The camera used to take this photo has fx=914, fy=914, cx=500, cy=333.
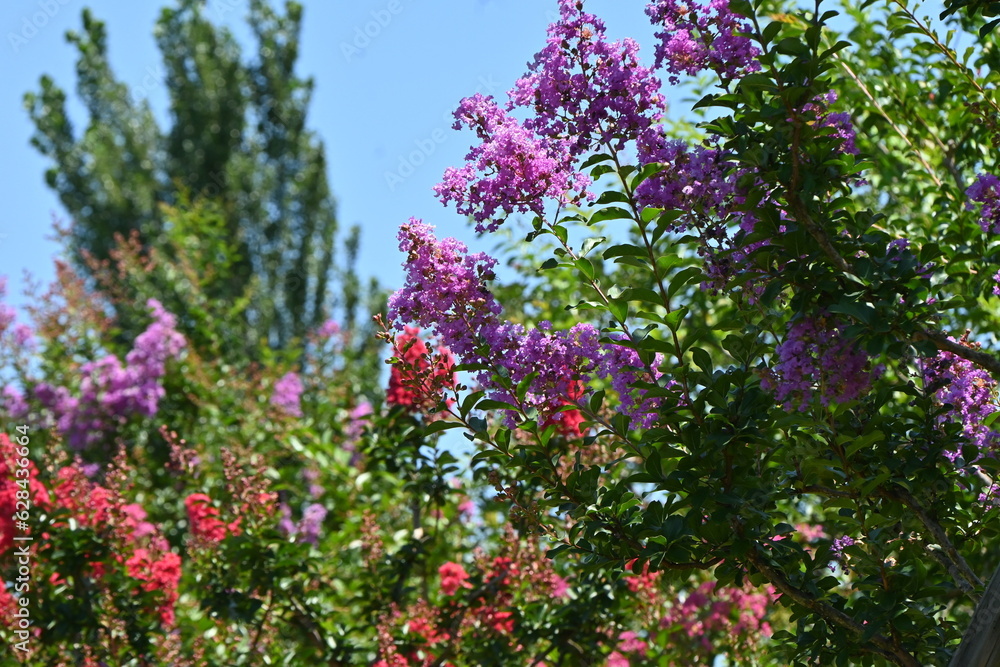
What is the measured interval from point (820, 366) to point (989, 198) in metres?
0.89

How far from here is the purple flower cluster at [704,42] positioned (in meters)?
2.08

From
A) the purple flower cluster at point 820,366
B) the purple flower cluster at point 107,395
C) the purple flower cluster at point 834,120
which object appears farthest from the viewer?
the purple flower cluster at point 107,395

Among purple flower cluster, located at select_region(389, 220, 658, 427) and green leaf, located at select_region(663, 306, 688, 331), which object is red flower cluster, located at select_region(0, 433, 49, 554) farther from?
green leaf, located at select_region(663, 306, 688, 331)

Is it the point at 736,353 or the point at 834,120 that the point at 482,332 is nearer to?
the point at 736,353

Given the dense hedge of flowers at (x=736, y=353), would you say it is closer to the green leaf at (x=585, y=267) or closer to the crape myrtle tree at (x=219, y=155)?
the green leaf at (x=585, y=267)

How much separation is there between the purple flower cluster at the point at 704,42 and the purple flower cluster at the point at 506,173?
0.33m

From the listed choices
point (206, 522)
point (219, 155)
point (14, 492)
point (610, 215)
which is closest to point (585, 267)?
point (610, 215)

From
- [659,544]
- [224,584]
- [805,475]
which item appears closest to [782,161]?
[805,475]

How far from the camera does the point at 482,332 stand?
2182 millimetres

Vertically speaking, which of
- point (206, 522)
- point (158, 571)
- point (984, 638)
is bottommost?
point (984, 638)

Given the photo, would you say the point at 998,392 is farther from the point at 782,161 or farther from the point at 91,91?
the point at 91,91

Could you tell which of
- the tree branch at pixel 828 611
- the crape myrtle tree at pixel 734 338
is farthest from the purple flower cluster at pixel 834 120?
the tree branch at pixel 828 611

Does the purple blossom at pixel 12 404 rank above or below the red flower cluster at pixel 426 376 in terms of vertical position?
above

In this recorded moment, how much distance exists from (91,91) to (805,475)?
52.7ft
